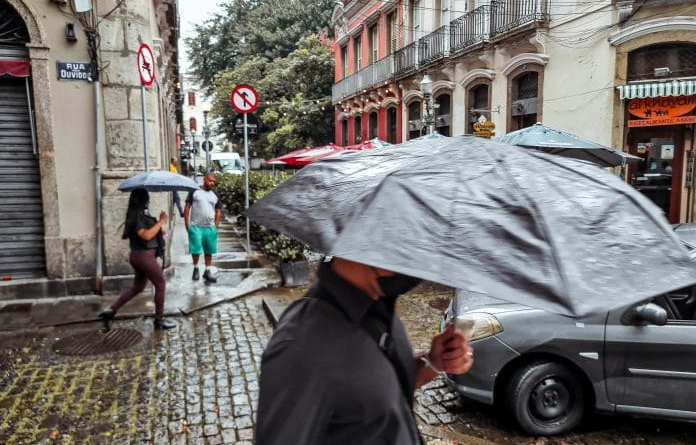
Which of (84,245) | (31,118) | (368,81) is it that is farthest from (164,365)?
(368,81)

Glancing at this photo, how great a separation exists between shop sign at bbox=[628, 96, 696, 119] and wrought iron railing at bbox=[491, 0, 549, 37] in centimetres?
331

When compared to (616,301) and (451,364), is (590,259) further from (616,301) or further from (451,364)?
(451,364)

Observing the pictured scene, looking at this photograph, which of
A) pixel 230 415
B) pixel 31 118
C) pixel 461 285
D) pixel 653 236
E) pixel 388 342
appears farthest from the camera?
pixel 31 118

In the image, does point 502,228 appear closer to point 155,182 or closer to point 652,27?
point 155,182

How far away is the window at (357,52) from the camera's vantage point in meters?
28.3

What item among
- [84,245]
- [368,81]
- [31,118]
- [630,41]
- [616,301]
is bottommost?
[84,245]

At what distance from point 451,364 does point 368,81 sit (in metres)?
25.4

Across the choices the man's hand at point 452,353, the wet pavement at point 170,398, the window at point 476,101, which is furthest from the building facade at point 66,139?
the window at point 476,101

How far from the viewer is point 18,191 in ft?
25.9

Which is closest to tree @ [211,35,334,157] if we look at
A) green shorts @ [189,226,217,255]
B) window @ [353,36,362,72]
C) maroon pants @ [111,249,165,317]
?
window @ [353,36,362,72]

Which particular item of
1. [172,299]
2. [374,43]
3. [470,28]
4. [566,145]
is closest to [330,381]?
[172,299]

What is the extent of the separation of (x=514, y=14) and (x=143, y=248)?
496 inches

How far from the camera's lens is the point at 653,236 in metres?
1.46

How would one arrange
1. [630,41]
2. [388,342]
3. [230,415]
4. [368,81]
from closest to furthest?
[388,342]
[230,415]
[630,41]
[368,81]
